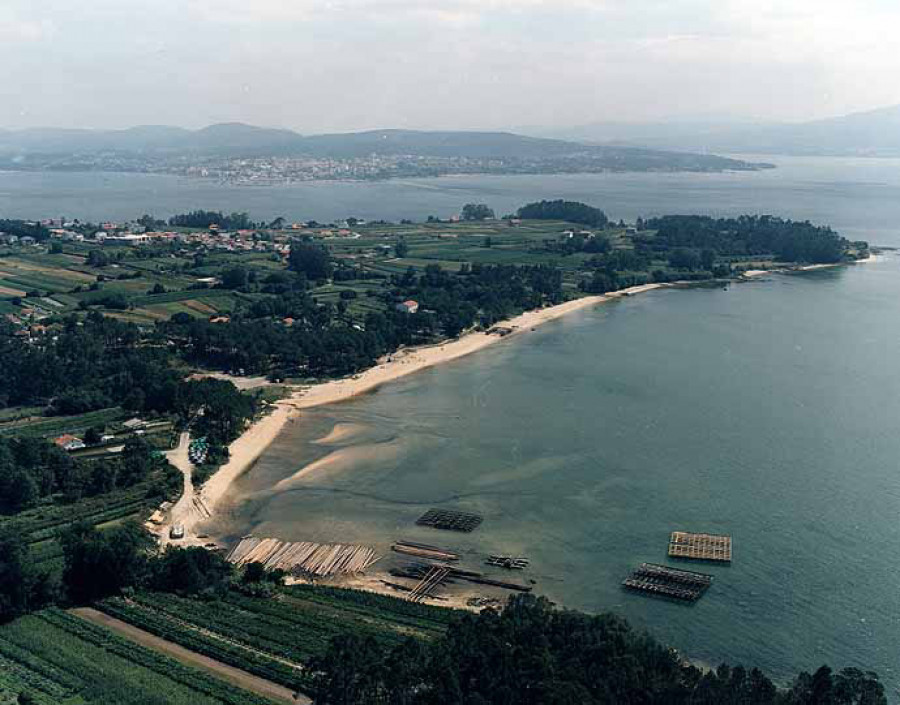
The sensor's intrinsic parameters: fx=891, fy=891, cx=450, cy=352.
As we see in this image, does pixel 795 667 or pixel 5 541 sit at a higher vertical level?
pixel 5 541

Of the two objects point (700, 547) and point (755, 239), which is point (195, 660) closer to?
point (700, 547)

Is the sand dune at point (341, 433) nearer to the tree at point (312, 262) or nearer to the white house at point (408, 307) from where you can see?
the white house at point (408, 307)

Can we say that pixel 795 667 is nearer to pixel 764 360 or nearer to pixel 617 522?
pixel 617 522

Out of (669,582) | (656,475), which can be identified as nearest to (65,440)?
(656,475)

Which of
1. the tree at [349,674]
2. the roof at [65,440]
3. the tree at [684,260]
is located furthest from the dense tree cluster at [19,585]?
the tree at [684,260]

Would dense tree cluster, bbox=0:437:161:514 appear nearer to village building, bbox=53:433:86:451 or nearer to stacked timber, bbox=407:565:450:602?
village building, bbox=53:433:86:451

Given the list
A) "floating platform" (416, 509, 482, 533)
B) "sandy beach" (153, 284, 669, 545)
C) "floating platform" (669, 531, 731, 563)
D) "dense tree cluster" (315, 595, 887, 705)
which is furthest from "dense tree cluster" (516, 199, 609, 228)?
"dense tree cluster" (315, 595, 887, 705)

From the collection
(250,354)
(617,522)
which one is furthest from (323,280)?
(617,522)
